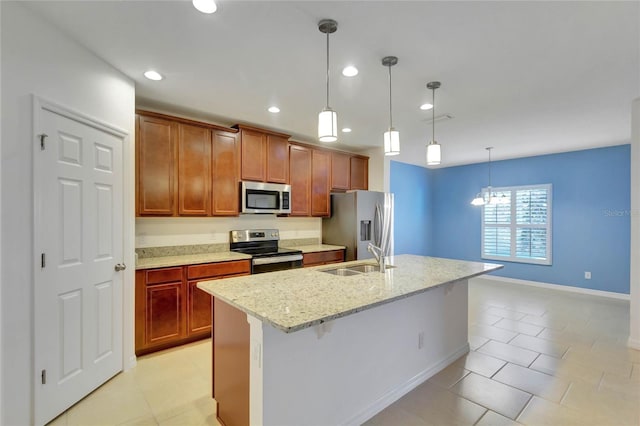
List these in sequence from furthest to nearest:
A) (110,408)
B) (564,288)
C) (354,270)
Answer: (564,288), (354,270), (110,408)

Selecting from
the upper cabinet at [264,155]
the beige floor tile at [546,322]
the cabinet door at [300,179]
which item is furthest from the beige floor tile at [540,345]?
the upper cabinet at [264,155]

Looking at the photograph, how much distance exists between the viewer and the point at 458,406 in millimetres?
2158

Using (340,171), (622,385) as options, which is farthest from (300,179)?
(622,385)

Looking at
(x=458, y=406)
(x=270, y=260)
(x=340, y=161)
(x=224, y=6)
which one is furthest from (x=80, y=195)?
(x=340, y=161)

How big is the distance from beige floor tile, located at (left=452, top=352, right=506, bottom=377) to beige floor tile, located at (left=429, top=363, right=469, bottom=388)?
3.0 inches

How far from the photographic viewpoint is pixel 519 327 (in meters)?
3.69

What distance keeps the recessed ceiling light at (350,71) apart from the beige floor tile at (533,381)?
276cm

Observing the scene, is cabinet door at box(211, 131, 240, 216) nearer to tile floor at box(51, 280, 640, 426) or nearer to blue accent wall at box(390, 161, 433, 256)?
tile floor at box(51, 280, 640, 426)

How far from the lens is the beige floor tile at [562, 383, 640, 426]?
2031 millimetres

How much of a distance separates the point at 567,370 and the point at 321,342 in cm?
238

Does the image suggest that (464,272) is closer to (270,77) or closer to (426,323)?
(426,323)

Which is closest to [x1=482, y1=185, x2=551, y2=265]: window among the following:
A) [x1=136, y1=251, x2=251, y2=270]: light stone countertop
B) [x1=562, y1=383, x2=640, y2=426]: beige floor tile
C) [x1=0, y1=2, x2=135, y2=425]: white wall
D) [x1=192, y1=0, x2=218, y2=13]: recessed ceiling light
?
[x1=562, y1=383, x2=640, y2=426]: beige floor tile

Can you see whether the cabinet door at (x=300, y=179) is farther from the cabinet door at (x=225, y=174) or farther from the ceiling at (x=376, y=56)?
the cabinet door at (x=225, y=174)

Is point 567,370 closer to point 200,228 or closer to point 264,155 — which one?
point 264,155
